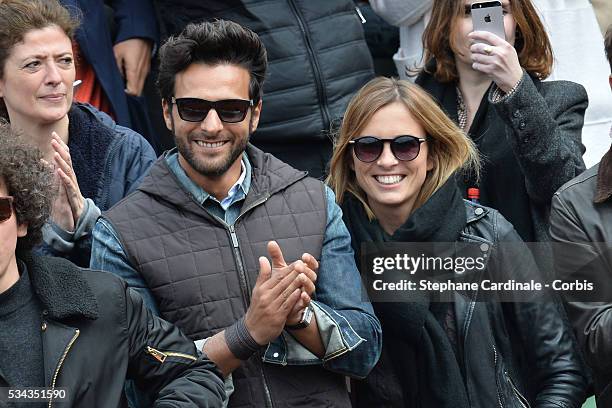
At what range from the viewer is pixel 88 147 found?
15.4ft

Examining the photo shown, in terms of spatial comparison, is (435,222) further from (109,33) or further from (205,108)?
(109,33)

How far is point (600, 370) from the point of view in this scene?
395cm

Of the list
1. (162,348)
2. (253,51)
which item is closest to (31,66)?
(253,51)

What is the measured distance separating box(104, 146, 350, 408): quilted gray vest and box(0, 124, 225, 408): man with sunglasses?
276mm

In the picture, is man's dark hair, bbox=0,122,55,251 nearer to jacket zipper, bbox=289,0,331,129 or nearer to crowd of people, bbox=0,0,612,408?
crowd of people, bbox=0,0,612,408

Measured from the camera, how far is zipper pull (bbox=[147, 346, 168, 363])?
11.5 feet

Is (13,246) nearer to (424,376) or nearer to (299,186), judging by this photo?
(299,186)

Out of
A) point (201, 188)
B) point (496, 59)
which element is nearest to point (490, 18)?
point (496, 59)

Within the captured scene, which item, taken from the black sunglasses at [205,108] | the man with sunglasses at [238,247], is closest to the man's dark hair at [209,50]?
the man with sunglasses at [238,247]

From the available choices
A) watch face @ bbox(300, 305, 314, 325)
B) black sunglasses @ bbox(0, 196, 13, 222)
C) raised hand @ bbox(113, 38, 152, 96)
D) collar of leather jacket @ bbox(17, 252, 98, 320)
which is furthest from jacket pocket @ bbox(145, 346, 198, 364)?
raised hand @ bbox(113, 38, 152, 96)

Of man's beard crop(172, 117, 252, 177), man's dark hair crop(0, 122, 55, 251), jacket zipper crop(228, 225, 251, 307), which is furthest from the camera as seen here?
man's beard crop(172, 117, 252, 177)

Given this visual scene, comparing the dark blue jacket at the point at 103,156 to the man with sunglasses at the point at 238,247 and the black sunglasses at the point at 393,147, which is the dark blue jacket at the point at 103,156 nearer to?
the man with sunglasses at the point at 238,247

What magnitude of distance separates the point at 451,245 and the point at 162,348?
4.14ft

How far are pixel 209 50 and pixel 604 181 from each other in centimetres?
141
